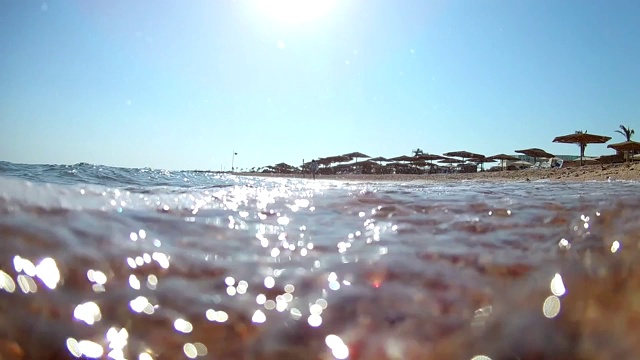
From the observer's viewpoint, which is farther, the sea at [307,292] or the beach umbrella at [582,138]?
the beach umbrella at [582,138]

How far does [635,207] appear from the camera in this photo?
201cm

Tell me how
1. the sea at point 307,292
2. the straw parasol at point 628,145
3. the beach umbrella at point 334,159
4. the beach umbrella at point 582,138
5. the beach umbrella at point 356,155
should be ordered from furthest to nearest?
the beach umbrella at point 334,159
the beach umbrella at point 356,155
the beach umbrella at point 582,138
the straw parasol at point 628,145
the sea at point 307,292

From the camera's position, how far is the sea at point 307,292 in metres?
0.70

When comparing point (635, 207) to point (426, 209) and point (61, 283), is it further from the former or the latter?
point (61, 283)

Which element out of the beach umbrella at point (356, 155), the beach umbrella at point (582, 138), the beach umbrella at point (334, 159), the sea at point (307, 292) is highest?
the beach umbrella at point (582, 138)

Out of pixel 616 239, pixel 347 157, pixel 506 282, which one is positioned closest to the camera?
pixel 506 282

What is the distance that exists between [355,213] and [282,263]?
1228 millimetres

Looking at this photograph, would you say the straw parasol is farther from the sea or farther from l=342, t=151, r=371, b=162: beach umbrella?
the sea

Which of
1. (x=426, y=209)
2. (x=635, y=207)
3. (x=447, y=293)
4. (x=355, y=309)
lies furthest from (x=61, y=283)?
(x=635, y=207)

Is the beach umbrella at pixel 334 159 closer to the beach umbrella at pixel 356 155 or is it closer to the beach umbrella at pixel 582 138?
the beach umbrella at pixel 356 155

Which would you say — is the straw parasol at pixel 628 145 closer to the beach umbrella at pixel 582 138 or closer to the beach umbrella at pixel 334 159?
the beach umbrella at pixel 582 138

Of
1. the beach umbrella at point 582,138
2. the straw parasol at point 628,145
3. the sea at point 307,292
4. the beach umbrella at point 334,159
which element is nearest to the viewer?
the sea at point 307,292

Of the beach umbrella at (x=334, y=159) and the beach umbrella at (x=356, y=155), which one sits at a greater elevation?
the beach umbrella at (x=356, y=155)

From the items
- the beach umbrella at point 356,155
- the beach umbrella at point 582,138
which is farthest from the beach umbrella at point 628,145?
the beach umbrella at point 356,155
